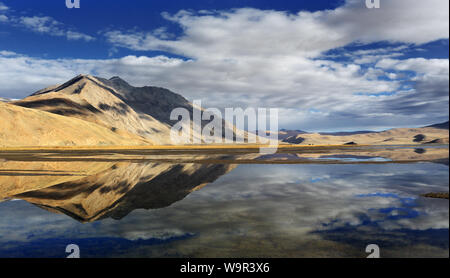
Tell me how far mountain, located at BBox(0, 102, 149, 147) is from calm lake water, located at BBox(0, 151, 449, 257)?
8557cm

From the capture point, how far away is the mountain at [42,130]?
87625 millimetres

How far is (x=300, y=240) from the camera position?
25.2ft

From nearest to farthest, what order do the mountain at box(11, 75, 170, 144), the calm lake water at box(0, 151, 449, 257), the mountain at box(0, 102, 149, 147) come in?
the calm lake water at box(0, 151, 449, 257)
the mountain at box(0, 102, 149, 147)
the mountain at box(11, 75, 170, 144)

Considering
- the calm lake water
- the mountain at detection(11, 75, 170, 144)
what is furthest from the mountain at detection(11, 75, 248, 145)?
the calm lake water

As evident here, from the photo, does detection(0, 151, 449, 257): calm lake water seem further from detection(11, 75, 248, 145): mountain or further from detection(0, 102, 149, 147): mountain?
detection(11, 75, 248, 145): mountain

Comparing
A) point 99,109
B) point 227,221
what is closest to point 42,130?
point 99,109

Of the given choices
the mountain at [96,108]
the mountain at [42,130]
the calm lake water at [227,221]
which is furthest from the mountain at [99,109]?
the calm lake water at [227,221]

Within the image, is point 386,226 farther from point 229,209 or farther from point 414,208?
point 229,209

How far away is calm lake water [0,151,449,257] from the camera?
7180 mm

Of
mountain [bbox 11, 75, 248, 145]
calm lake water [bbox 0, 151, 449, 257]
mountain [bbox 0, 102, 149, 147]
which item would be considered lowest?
calm lake water [bbox 0, 151, 449, 257]

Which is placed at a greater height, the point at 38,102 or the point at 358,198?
the point at 38,102

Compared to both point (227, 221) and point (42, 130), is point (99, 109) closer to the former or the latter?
point (42, 130)
